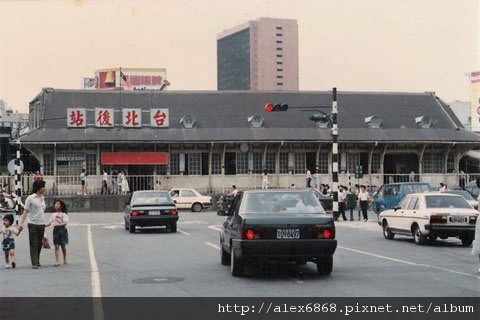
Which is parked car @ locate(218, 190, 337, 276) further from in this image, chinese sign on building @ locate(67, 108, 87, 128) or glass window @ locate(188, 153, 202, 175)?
glass window @ locate(188, 153, 202, 175)

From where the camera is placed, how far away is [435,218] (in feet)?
68.1

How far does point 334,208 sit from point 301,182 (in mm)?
18385

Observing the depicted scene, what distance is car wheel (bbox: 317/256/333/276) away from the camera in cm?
1405

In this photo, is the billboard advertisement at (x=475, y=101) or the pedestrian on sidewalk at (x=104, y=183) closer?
the pedestrian on sidewalk at (x=104, y=183)

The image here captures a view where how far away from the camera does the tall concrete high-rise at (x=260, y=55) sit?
156 m

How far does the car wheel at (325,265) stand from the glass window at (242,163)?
1515 inches

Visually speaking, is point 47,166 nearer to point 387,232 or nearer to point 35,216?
point 387,232

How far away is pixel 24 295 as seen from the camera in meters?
12.0

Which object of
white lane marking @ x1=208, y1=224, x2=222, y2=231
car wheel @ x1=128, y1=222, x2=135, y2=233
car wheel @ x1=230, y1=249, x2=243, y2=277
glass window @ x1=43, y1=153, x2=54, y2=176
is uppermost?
glass window @ x1=43, y1=153, x2=54, y2=176

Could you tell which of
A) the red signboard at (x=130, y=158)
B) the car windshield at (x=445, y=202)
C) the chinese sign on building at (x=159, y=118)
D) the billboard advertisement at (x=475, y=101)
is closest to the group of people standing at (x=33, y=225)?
the car windshield at (x=445, y=202)

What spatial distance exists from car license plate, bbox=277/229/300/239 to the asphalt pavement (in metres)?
0.75

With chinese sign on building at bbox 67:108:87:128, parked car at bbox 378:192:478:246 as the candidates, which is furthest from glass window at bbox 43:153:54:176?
parked car at bbox 378:192:478:246

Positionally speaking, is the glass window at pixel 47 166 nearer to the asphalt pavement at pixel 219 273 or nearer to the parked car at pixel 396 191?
the parked car at pixel 396 191
